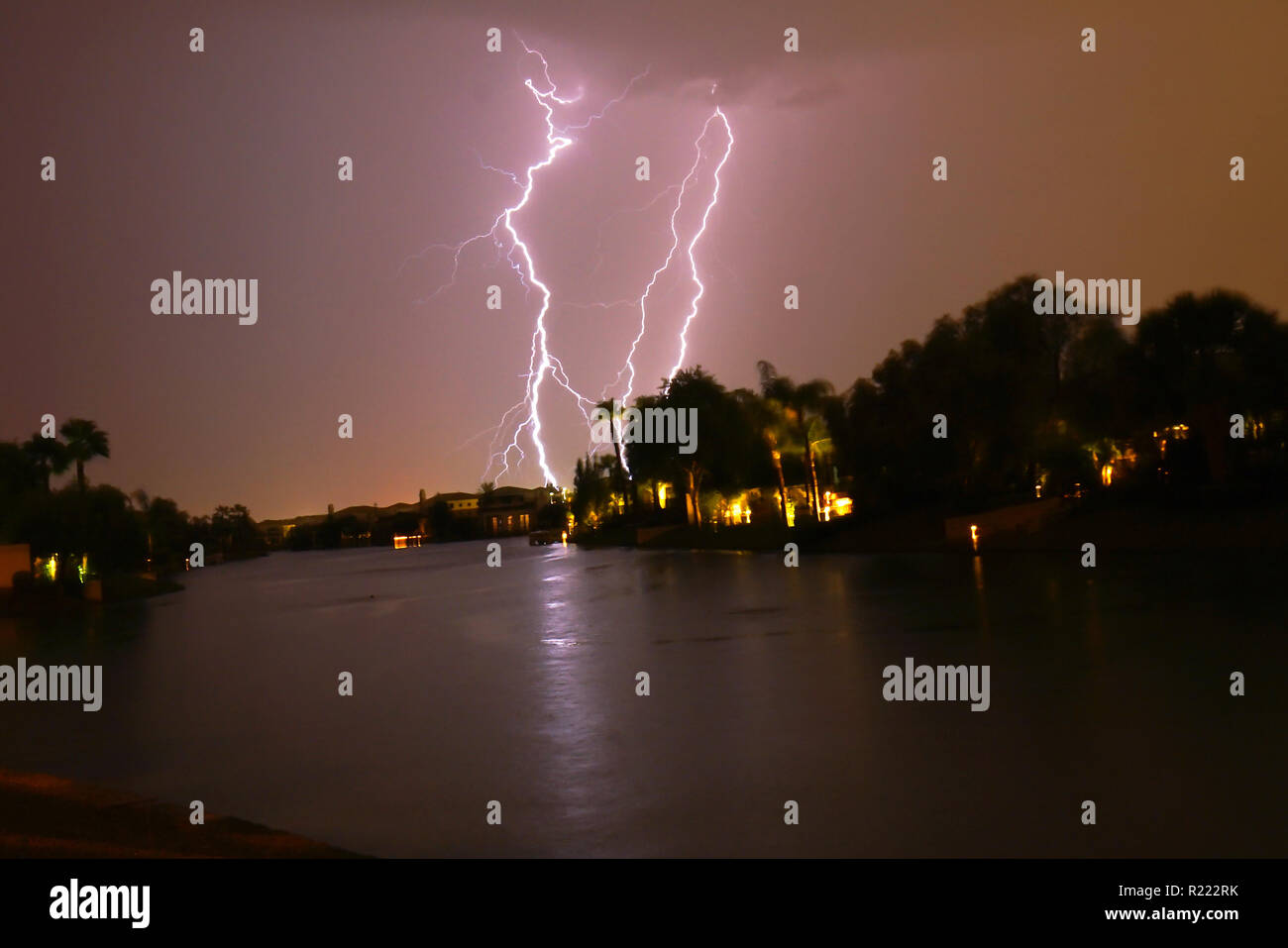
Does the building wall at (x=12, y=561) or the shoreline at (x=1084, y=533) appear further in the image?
the building wall at (x=12, y=561)

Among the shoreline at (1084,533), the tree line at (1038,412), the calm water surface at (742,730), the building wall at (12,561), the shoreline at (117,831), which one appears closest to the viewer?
the shoreline at (117,831)

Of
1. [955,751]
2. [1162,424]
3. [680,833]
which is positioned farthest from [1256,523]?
[680,833]

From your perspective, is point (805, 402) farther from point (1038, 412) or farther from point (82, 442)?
point (82, 442)

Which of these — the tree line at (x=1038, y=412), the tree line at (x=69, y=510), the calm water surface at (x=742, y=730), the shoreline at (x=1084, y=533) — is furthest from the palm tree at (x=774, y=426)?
the calm water surface at (x=742, y=730)

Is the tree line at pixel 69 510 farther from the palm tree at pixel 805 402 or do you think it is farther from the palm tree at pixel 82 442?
the palm tree at pixel 805 402

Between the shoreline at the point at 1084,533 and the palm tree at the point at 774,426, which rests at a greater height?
the palm tree at the point at 774,426
